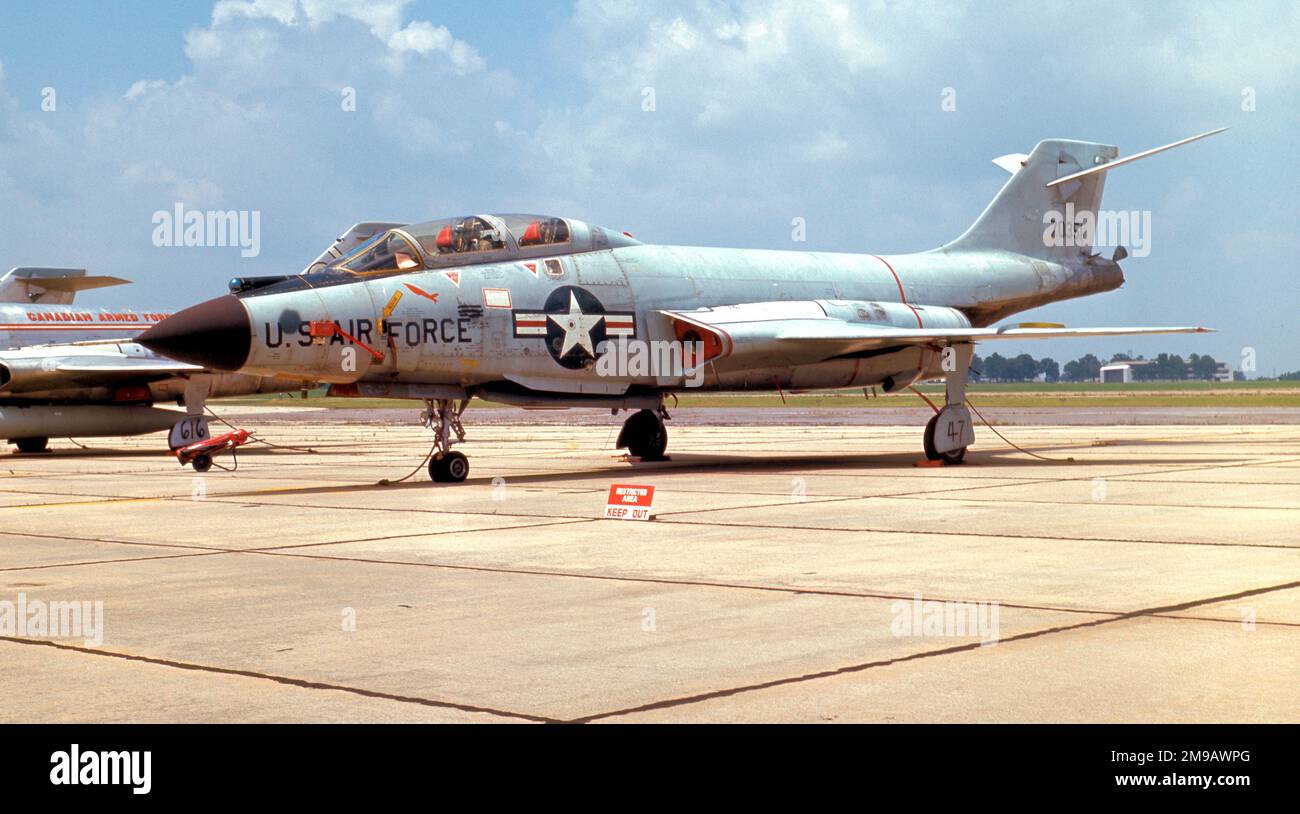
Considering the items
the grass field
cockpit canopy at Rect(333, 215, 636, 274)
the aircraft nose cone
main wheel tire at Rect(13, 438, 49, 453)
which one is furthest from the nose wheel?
the grass field

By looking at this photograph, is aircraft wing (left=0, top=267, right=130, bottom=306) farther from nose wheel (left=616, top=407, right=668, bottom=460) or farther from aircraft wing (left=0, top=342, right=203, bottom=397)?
nose wheel (left=616, top=407, right=668, bottom=460)

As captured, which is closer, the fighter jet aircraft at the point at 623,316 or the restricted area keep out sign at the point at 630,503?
the restricted area keep out sign at the point at 630,503

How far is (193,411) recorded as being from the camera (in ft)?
85.3

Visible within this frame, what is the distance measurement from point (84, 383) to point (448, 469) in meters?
13.1

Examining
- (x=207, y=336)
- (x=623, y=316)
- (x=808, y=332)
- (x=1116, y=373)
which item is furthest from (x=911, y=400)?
(x=1116, y=373)

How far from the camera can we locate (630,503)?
11734 mm

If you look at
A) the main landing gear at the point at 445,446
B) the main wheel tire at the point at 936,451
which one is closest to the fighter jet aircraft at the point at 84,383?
the main landing gear at the point at 445,446

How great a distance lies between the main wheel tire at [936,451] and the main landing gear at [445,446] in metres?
6.32

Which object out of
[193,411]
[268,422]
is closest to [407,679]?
[193,411]

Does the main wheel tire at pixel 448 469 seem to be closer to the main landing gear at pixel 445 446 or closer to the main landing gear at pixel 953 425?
the main landing gear at pixel 445 446

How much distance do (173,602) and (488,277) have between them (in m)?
8.91

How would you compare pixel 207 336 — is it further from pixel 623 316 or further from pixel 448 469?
pixel 623 316

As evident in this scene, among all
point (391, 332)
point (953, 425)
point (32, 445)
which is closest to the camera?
point (391, 332)

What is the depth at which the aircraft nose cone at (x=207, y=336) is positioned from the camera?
44.8ft
